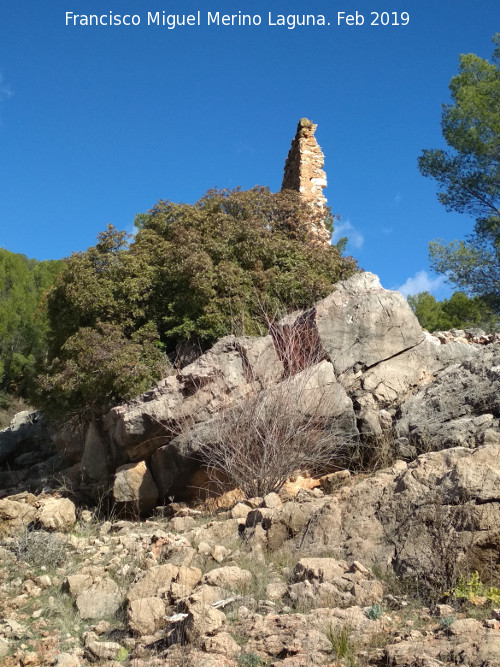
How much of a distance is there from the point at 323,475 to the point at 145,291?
462 cm

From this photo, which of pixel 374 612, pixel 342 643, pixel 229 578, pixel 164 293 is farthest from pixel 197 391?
pixel 342 643

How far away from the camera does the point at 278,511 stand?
668cm

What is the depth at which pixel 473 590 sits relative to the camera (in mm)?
4891

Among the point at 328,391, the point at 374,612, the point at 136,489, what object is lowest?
the point at 374,612

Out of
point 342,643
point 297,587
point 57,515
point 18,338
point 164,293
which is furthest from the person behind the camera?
point 18,338

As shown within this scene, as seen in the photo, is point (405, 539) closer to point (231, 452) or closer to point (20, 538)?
point (231, 452)

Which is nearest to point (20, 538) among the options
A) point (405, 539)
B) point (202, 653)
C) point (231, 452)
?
point (231, 452)

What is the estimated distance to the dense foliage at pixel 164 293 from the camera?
10.9 metres

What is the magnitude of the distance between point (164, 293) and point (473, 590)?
8148 mm

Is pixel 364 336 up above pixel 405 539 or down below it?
above

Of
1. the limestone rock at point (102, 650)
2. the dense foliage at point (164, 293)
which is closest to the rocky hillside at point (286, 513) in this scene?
the limestone rock at point (102, 650)

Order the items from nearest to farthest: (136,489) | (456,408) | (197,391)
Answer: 1. (456,408)
2. (197,391)
3. (136,489)

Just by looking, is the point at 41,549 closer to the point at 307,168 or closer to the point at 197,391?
the point at 197,391

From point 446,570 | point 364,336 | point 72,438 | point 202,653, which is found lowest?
point 202,653
